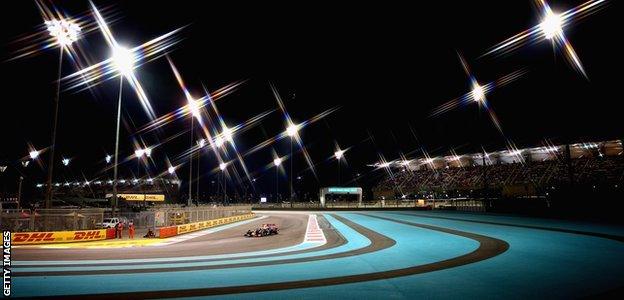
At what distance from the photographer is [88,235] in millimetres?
20547

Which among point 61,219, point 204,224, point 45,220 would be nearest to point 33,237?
point 45,220

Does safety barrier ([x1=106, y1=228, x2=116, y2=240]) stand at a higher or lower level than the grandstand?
lower

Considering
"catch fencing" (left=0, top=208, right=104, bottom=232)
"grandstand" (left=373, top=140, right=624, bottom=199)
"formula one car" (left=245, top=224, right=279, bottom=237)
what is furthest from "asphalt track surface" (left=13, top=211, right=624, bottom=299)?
"grandstand" (left=373, top=140, right=624, bottom=199)

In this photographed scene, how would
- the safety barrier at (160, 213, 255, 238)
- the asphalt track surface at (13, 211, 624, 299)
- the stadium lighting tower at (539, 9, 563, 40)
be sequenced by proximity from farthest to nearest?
the stadium lighting tower at (539, 9, 563, 40) < the safety barrier at (160, 213, 255, 238) < the asphalt track surface at (13, 211, 624, 299)

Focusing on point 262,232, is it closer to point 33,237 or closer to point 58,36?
point 33,237

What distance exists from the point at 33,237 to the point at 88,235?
7.80 ft

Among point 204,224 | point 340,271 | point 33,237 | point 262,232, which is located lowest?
point 340,271

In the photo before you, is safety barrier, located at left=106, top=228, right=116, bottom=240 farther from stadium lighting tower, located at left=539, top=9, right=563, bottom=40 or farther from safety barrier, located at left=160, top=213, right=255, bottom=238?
stadium lighting tower, located at left=539, top=9, right=563, bottom=40

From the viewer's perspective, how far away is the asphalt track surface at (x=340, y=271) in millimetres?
7766

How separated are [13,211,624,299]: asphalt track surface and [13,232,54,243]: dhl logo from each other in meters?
4.57

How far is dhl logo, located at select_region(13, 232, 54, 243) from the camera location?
18750 mm

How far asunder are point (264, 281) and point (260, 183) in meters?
191

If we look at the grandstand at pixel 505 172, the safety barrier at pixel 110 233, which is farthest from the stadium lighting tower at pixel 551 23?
the safety barrier at pixel 110 233

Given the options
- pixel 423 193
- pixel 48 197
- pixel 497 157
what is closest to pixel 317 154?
→ pixel 423 193
